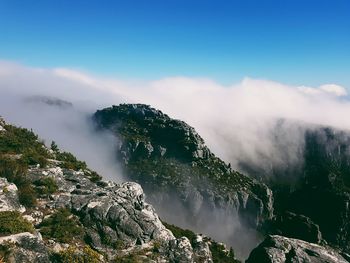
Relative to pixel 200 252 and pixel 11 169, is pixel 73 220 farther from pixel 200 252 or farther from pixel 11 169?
pixel 200 252

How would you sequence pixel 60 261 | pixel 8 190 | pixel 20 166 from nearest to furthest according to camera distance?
pixel 60 261, pixel 8 190, pixel 20 166

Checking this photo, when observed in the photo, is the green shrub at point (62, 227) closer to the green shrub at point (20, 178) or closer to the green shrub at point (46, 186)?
the green shrub at point (20, 178)

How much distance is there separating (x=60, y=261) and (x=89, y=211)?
536 inches

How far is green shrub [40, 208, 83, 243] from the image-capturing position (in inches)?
2224

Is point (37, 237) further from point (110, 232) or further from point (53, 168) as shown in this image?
point (53, 168)

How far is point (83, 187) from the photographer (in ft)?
238

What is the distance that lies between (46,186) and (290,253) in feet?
180

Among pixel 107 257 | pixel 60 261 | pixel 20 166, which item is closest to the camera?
pixel 60 261

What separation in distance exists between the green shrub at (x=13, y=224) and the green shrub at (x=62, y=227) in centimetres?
317

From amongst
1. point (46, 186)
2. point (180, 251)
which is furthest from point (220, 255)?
point (46, 186)

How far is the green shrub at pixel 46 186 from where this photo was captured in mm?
66875

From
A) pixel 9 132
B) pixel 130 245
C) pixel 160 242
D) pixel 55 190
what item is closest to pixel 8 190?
pixel 55 190

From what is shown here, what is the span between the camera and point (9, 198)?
60219 millimetres

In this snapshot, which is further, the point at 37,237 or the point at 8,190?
the point at 8,190
